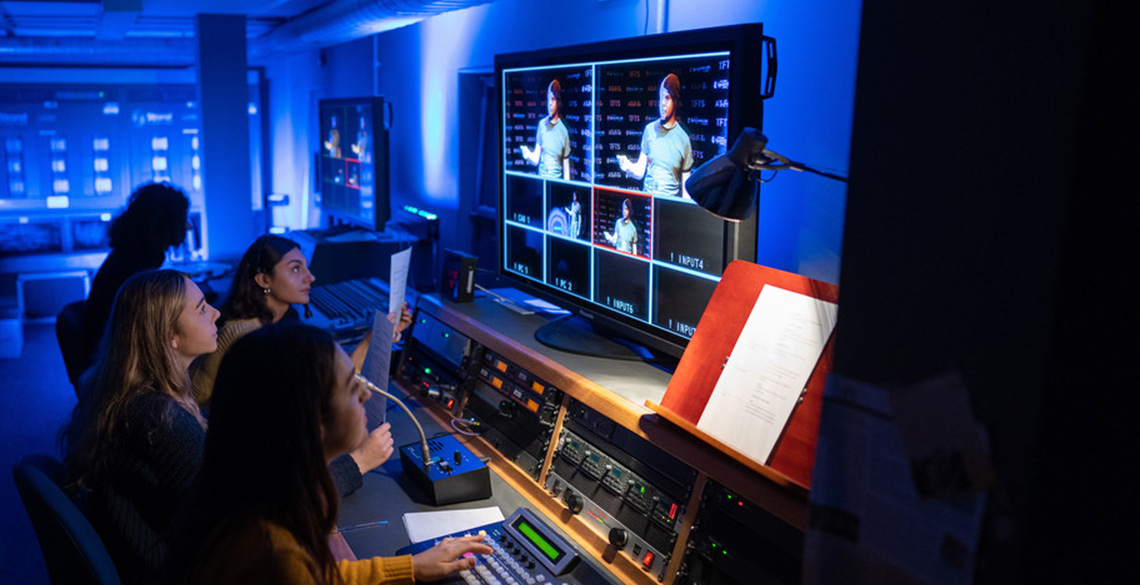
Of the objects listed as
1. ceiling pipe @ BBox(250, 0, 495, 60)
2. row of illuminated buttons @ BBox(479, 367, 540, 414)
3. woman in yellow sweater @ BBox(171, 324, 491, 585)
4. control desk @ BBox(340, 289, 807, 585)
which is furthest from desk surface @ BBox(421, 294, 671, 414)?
ceiling pipe @ BBox(250, 0, 495, 60)

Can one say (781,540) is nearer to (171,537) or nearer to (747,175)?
(747,175)

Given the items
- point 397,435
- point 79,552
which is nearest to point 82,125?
point 397,435

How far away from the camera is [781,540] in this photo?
1314 millimetres

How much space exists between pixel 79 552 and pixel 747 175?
4.08 ft

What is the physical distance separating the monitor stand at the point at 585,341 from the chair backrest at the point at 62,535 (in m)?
1.09

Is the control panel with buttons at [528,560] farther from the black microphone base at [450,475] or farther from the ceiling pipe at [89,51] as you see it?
the ceiling pipe at [89,51]

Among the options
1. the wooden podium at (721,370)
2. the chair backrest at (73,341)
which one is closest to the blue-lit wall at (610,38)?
the wooden podium at (721,370)

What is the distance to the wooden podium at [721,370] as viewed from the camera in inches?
51.4

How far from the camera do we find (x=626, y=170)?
191cm

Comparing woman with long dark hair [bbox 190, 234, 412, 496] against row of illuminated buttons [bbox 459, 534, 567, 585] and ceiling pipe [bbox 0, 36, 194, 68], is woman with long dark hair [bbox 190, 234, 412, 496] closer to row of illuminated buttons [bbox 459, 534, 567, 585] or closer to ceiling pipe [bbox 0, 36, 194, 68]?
row of illuminated buttons [bbox 459, 534, 567, 585]

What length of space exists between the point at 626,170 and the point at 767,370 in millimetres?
696

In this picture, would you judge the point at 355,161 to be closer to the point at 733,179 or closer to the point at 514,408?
the point at 514,408

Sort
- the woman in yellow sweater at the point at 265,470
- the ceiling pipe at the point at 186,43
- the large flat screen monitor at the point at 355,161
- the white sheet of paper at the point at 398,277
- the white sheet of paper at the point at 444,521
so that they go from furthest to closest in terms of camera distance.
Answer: the ceiling pipe at the point at 186,43
the large flat screen monitor at the point at 355,161
the white sheet of paper at the point at 398,277
the white sheet of paper at the point at 444,521
the woman in yellow sweater at the point at 265,470

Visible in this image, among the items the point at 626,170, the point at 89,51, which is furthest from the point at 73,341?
the point at 89,51
